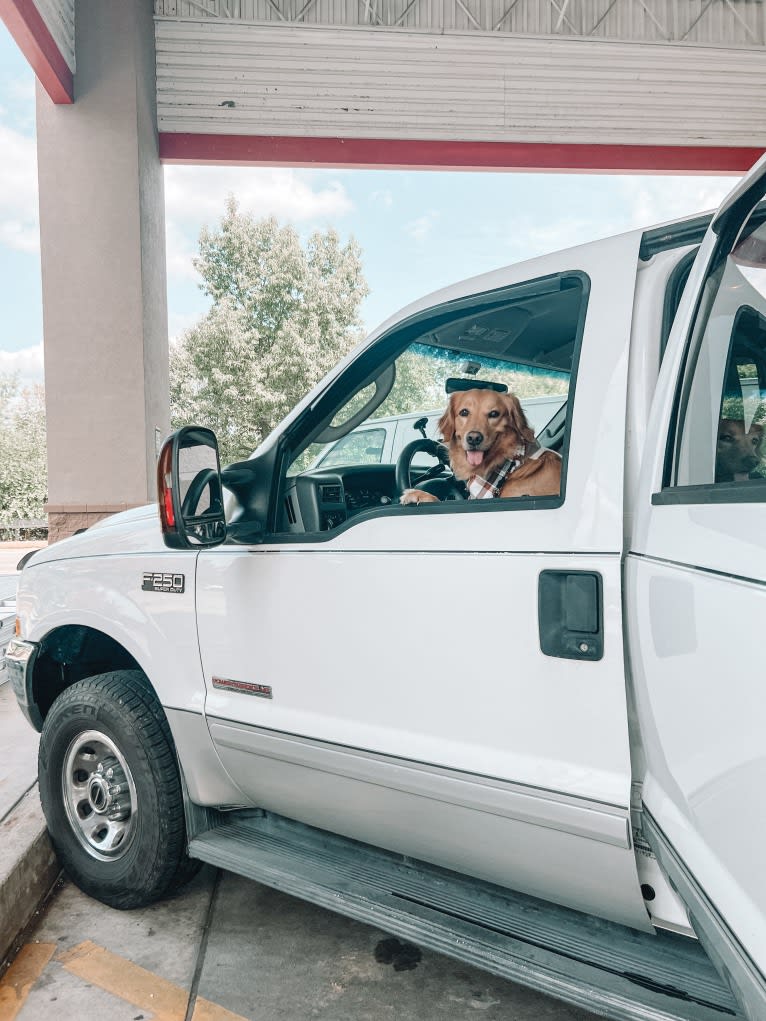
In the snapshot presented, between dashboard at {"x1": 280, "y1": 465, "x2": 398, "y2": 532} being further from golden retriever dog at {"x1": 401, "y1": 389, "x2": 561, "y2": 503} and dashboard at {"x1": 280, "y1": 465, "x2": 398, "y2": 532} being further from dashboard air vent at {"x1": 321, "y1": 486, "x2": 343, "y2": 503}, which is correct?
golden retriever dog at {"x1": 401, "y1": 389, "x2": 561, "y2": 503}

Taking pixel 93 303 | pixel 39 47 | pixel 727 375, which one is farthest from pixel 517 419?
pixel 39 47

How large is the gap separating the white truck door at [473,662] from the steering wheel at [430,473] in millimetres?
909

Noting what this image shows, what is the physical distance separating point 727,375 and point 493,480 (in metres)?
1.11

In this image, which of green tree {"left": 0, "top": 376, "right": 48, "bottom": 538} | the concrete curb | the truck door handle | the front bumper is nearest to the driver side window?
the truck door handle

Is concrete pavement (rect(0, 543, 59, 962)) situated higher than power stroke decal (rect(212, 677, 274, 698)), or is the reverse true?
power stroke decal (rect(212, 677, 274, 698))

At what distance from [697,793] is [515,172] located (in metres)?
10.9

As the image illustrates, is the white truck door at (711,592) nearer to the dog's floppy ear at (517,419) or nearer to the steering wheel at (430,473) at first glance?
the dog's floppy ear at (517,419)

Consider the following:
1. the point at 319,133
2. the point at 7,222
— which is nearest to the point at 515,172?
the point at 319,133

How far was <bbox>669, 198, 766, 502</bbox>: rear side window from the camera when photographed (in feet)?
5.14

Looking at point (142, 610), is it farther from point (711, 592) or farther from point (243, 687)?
point (711, 592)

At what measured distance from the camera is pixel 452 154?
10641 millimetres

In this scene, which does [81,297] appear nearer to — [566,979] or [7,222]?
[566,979]

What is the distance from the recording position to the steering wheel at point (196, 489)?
232 cm

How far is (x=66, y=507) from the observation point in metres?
9.23
